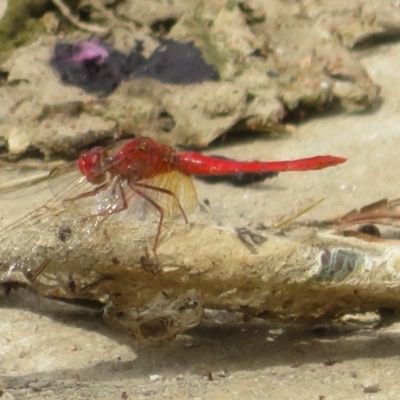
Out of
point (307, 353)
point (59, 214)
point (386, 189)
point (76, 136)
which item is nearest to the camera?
point (307, 353)

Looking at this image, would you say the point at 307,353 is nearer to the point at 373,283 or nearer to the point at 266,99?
the point at 373,283

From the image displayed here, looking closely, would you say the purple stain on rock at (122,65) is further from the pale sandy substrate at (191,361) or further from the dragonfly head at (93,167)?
the pale sandy substrate at (191,361)

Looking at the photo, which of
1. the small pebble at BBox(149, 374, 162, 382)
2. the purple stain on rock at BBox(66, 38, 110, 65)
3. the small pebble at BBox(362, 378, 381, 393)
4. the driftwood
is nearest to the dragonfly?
the driftwood

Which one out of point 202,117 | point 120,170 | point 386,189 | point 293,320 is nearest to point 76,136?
point 202,117

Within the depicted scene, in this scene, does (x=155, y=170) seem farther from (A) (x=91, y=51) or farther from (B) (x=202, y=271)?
(A) (x=91, y=51)

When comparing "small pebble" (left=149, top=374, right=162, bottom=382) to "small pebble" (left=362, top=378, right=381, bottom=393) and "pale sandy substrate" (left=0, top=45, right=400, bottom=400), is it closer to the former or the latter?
"pale sandy substrate" (left=0, top=45, right=400, bottom=400)

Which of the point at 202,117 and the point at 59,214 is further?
the point at 202,117

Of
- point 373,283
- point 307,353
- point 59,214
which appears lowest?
point 307,353

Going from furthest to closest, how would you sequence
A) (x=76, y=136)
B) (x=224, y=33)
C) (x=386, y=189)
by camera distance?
(x=224, y=33)
(x=76, y=136)
(x=386, y=189)
